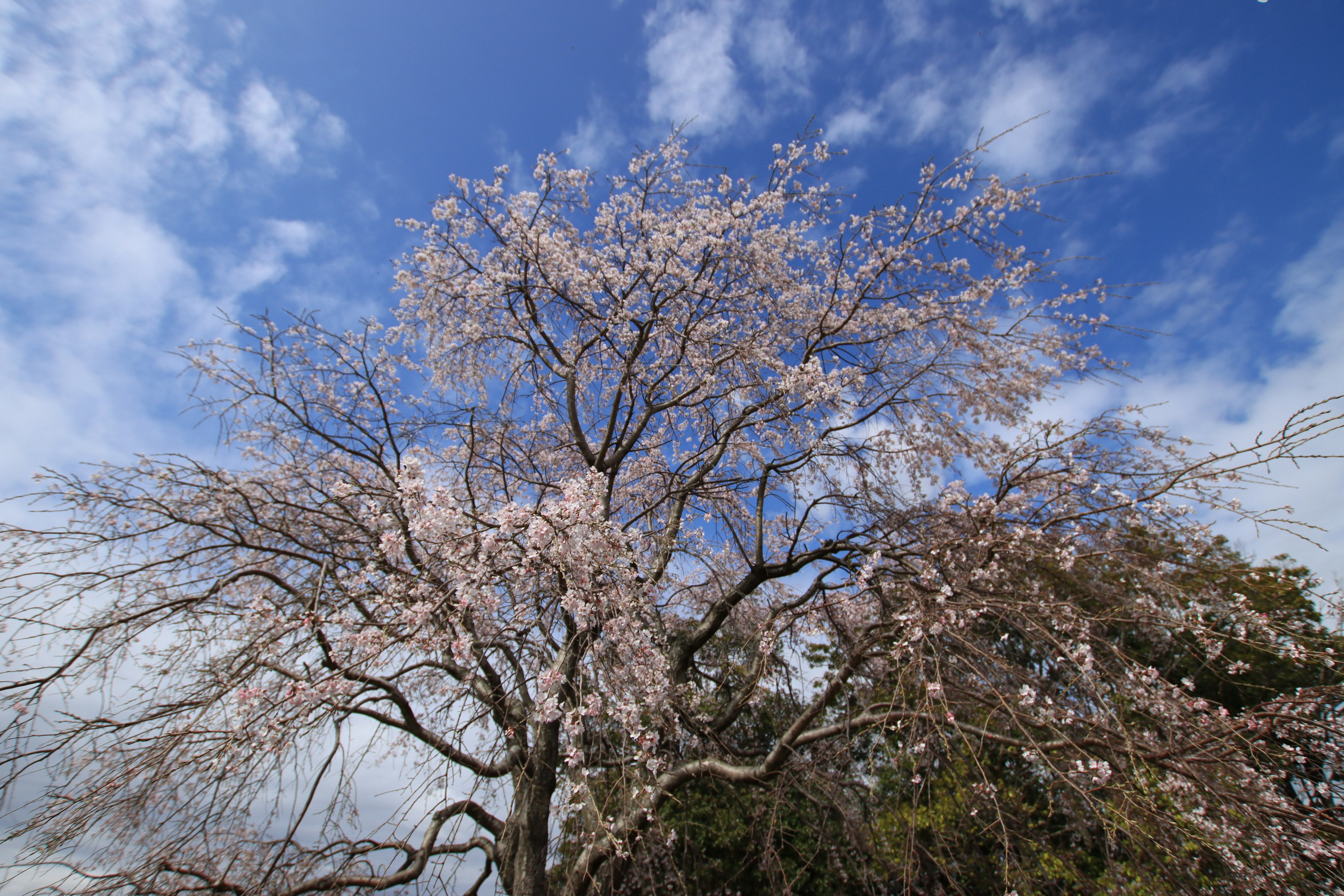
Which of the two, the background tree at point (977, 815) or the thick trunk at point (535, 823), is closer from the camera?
the background tree at point (977, 815)

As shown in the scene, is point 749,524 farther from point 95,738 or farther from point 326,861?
point 95,738

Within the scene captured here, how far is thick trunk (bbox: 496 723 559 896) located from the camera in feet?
17.0

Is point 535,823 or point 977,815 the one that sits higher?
point 535,823

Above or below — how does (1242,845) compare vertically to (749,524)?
below

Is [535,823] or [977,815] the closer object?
[977,815]

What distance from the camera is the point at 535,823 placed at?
541 cm

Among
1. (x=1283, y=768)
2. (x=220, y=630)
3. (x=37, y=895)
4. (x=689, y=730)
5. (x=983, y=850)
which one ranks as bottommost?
(x=983, y=850)

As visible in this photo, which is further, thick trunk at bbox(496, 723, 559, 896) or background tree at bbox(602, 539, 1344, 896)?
thick trunk at bbox(496, 723, 559, 896)

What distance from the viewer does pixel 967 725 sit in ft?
12.9

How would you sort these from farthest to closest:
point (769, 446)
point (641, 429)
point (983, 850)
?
point (983, 850) → point (769, 446) → point (641, 429)

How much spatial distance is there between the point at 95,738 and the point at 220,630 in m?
0.89

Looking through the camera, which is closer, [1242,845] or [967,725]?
[1242,845]

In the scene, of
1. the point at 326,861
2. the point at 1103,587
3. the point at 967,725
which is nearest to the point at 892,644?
the point at 967,725

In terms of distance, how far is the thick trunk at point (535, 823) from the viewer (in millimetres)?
5184
